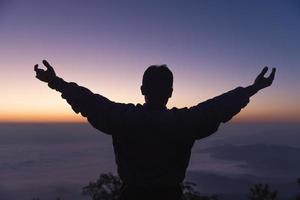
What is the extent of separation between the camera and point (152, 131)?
333 centimetres

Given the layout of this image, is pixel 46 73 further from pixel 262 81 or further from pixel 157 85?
pixel 262 81

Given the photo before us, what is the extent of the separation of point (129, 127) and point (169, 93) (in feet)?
1.39

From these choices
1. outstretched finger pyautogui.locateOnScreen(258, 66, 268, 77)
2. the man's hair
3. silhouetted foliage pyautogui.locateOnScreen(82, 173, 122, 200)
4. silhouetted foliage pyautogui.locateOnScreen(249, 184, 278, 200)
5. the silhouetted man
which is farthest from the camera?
silhouetted foliage pyautogui.locateOnScreen(82, 173, 122, 200)

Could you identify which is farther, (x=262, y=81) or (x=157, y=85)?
(x=262, y=81)

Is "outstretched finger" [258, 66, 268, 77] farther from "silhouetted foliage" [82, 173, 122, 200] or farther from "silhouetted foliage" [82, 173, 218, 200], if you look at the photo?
"silhouetted foliage" [82, 173, 122, 200]

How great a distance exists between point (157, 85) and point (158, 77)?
0.06 m

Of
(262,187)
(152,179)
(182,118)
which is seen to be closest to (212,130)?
(182,118)

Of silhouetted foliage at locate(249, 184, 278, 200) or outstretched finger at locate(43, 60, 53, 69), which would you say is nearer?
outstretched finger at locate(43, 60, 53, 69)

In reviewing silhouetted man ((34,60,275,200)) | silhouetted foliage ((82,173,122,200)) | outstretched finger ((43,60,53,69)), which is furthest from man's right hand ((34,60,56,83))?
silhouetted foliage ((82,173,122,200))

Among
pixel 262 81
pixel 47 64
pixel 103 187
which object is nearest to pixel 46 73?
pixel 47 64

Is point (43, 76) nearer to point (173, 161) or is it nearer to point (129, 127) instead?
point (129, 127)

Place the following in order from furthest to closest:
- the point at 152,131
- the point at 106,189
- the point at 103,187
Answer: the point at 103,187 < the point at 106,189 < the point at 152,131

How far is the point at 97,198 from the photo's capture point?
30.8 metres

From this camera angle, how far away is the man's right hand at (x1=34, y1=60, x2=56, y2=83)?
137 inches
